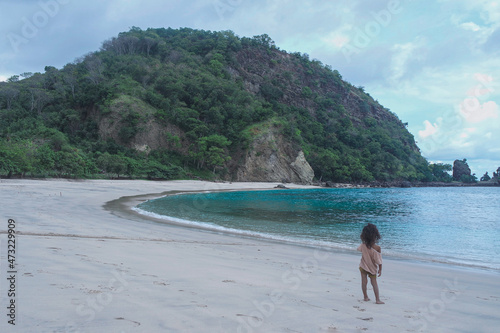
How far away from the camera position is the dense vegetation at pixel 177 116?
169 ft

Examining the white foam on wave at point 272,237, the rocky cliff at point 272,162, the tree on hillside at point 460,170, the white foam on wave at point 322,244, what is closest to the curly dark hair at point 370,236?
the white foam on wave at point 322,244

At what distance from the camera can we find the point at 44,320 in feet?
10.5

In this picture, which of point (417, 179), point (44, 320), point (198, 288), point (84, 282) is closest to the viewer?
point (44, 320)

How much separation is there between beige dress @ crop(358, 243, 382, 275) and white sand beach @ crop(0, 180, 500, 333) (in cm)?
55

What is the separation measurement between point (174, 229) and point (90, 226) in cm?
333

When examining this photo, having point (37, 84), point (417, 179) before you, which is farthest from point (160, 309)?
point (417, 179)

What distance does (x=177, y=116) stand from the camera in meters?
67.8

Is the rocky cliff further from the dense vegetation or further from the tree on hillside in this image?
the tree on hillside

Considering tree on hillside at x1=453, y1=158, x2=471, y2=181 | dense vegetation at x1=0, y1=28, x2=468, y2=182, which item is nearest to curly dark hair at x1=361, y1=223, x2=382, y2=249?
dense vegetation at x1=0, y1=28, x2=468, y2=182

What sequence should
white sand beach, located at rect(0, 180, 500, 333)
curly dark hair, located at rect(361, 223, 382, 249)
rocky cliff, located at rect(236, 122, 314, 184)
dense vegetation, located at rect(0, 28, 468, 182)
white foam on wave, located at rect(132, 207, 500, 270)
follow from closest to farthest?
1. white sand beach, located at rect(0, 180, 500, 333)
2. curly dark hair, located at rect(361, 223, 382, 249)
3. white foam on wave, located at rect(132, 207, 500, 270)
4. dense vegetation, located at rect(0, 28, 468, 182)
5. rocky cliff, located at rect(236, 122, 314, 184)

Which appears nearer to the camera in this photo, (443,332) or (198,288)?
(443,332)

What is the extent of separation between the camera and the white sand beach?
353cm

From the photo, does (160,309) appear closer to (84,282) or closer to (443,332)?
(84,282)

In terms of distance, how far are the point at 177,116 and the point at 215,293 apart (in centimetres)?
6637
